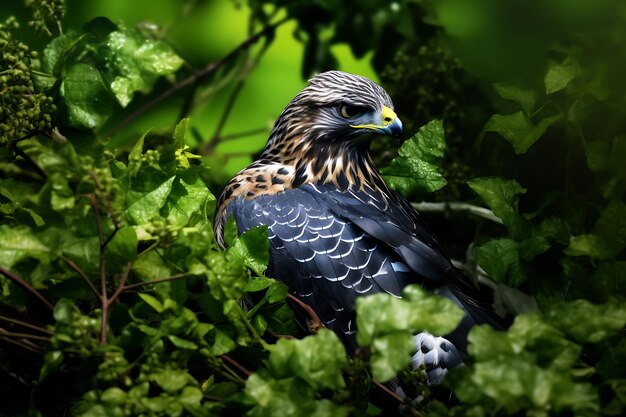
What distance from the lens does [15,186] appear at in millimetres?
1975

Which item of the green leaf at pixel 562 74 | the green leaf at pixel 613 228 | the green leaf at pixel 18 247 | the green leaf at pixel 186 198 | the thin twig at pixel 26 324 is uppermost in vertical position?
the green leaf at pixel 18 247

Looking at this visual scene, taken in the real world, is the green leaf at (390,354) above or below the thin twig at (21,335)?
above

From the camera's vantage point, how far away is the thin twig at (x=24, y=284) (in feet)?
5.19

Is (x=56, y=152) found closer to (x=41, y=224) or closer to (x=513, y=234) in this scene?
(x=41, y=224)

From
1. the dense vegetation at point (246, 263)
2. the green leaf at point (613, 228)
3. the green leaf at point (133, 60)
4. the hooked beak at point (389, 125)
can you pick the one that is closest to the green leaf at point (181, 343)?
the dense vegetation at point (246, 263)

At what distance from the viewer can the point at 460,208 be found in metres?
2.76

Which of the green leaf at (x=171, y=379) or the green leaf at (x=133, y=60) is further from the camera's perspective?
the green leaf at (x=133, y=60)

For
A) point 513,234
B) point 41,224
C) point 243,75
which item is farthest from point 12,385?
point 243,75

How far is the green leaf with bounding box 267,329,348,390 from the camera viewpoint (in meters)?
1.48

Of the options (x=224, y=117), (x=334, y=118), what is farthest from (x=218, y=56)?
(x=334, y=118)

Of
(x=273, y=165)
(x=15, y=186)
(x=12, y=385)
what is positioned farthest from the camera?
(x=273, y=165)

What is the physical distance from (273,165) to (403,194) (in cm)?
44

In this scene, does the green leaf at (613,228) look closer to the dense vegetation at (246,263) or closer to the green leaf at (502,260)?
the dense vegetation at (246,263)

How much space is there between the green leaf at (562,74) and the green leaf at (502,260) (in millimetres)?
382
